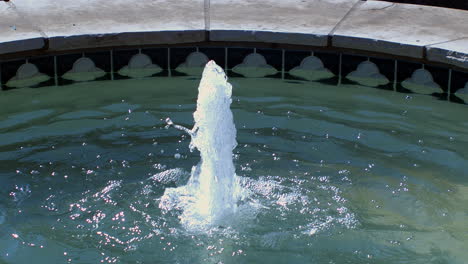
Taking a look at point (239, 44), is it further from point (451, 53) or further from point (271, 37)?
point (451, 53)

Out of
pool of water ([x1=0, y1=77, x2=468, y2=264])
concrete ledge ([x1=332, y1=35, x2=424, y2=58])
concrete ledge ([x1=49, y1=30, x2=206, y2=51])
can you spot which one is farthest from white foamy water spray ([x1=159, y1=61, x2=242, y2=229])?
concrete ledge ([x1=332, y1=35, x2=424, y2=58])

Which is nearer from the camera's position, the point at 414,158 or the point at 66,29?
the point at 414,158

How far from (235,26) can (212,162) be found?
1.27 meters

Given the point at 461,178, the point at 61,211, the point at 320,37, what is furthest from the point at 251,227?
the point at 320,37

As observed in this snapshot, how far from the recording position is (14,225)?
3.73 metres

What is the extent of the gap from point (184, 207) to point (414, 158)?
1158 mm

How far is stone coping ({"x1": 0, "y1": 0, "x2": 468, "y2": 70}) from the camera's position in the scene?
16.1 feet

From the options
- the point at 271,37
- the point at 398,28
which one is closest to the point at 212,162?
the point at 271,37

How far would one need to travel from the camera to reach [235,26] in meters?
5.09

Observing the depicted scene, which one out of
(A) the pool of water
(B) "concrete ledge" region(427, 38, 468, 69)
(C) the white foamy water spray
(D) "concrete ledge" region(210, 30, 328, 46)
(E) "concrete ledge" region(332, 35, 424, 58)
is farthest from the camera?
(D) "concrete ledge" region(210, 30, 328, 46)

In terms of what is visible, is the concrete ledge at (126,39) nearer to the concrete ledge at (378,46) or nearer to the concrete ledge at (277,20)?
the concrete ledge at (277,20)

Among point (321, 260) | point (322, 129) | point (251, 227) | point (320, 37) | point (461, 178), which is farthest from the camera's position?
point (320, 37)

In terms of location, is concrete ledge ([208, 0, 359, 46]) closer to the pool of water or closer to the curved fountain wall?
the curved fountain wall

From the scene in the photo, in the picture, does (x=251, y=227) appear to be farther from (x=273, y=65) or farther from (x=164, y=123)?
(x=273, y=65)
